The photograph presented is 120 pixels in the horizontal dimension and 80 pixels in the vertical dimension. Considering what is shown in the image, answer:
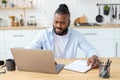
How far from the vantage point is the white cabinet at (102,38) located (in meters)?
3.95

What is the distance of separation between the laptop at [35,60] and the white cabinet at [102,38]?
2212 millimetres

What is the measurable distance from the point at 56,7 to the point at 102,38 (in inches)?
44.8

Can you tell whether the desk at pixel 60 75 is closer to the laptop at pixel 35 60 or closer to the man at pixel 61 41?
the laptop at pixel 35 60

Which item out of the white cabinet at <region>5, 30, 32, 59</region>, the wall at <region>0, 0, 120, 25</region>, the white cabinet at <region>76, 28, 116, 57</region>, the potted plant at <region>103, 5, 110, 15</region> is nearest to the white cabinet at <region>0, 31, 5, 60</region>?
the white cabinet at <region>5, 30, 32, 59</region>

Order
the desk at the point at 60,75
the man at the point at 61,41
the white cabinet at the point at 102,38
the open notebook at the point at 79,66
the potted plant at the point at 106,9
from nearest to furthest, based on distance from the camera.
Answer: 1. the desk at the point at 60,75
2. the open notebook at the point at 79,66
3. the man at the point at 61,41
4. the white cabinet at the point at 102,38
5. the potted plant at the point at 106,9

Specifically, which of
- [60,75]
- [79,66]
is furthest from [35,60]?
[79,66]

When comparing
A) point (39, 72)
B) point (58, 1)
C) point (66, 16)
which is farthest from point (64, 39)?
point (58, 1)

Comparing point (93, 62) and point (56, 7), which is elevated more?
point (56, 7)

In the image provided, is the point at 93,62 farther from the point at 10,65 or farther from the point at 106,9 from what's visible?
the point at 106,9

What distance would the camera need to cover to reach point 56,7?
4.39 m

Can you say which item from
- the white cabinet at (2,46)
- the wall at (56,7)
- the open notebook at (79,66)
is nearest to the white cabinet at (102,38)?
the wall at (56,7)

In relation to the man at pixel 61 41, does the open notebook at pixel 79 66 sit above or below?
below

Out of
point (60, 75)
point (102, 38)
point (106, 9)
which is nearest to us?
point (60, 75)

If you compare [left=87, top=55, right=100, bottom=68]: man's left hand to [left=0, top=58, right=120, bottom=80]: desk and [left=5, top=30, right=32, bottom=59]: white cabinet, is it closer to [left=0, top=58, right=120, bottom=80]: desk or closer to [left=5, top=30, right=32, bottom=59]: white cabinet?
[left=0, top=58, right=120, bottom=80]: desk
